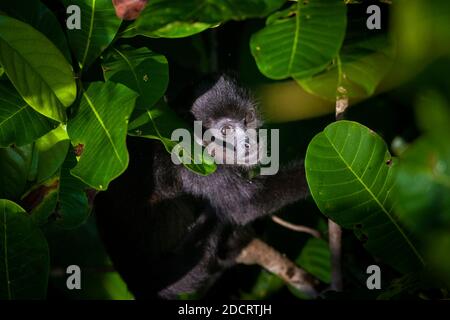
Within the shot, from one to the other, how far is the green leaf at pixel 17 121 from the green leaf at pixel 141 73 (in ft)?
0.92

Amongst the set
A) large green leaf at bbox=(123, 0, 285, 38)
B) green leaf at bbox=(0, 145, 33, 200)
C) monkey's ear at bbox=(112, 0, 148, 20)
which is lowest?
green leaf at bbox=(0, 145, 33, 200)

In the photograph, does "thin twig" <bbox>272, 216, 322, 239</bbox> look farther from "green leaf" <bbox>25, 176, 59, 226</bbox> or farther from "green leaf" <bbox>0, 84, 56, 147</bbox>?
"green leaf" <bbox>0, 84, 56, 147</bbox>

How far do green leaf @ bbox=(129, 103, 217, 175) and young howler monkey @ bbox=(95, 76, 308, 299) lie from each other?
35.2 inches

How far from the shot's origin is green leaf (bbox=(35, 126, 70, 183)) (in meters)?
2.31

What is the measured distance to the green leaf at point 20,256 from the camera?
2283mm

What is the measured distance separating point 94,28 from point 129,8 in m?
0.18

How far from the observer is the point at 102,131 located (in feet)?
6.61

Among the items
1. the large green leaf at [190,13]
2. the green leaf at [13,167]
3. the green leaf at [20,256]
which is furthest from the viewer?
the green leaf at [13,167]

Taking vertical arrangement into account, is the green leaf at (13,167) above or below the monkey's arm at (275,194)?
above

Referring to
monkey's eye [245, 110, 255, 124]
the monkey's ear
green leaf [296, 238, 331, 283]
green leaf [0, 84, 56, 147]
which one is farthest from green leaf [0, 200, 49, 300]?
green leaf [296, 238, 331, 283]

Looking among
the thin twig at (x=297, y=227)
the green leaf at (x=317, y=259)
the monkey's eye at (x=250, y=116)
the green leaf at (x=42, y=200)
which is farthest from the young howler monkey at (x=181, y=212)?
the green leaf at (x=42, y=200)

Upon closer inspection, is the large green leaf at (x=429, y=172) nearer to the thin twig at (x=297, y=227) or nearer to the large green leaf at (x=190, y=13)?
the large green leaf at (x=190, y=13)
